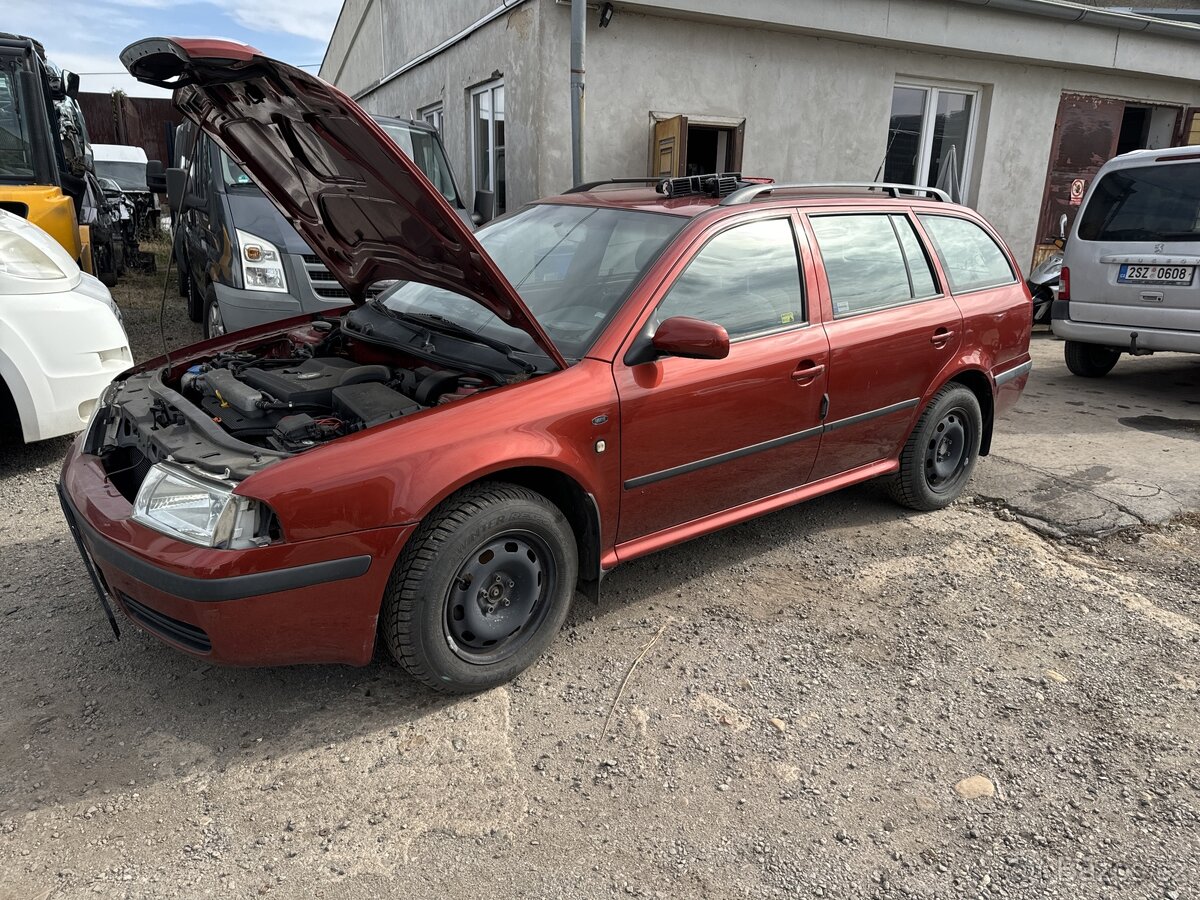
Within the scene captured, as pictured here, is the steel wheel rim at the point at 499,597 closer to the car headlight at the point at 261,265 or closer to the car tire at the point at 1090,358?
the car headlight at the point at 261,265

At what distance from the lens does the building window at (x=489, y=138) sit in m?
9.45

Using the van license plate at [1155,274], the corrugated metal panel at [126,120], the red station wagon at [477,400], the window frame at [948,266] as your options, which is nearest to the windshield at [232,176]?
the red station wagon at [477,400]

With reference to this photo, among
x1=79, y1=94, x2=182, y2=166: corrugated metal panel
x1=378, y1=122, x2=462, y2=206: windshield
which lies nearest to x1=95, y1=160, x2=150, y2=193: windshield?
x1=79, y1=94, x2=182, y2=166: corrugated metal panel

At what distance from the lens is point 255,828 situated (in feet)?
7.57

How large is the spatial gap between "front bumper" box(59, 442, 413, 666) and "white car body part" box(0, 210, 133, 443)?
230cm

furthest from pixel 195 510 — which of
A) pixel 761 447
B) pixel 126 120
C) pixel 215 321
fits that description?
pixel 126 120

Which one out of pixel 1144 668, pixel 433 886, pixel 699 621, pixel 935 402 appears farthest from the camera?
pixel 935 402

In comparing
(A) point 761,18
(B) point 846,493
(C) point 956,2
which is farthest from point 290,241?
(C) point 956,2

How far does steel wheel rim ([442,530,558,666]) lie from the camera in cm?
278

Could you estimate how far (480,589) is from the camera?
9.27ft

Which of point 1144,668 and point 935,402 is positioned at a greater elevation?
point 935,402

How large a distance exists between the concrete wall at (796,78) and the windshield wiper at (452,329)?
4.91 m

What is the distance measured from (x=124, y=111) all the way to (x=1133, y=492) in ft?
91.8

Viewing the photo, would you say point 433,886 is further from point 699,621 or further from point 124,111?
point 124,111
